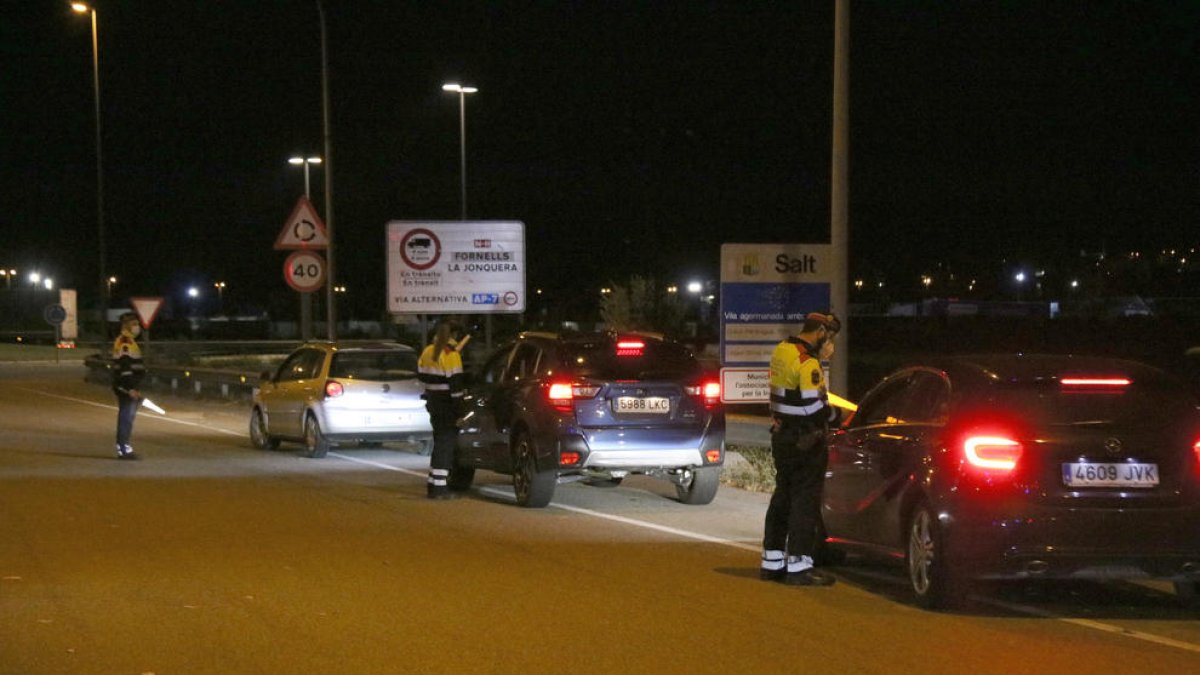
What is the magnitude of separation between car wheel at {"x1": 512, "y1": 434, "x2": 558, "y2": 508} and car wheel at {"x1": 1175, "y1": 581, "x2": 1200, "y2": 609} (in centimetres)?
580

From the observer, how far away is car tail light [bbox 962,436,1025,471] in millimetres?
8406

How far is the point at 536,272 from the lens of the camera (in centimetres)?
7719

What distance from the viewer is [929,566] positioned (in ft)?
28.7

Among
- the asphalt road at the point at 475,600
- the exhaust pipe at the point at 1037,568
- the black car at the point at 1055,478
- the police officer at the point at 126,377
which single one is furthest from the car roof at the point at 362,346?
the exhaust pipe at the point at 1037,568

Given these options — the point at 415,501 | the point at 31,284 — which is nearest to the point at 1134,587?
the point at 415,501

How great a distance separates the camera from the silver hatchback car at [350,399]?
1922 centimetres

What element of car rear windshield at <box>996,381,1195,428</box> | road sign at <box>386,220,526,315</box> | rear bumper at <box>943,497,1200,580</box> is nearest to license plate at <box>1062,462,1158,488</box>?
rear bumper at <box>943,497,1200,580</box>

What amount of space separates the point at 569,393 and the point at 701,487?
5.77 feet

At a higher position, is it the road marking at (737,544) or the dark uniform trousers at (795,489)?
the dark uniform trousers at (795,489)

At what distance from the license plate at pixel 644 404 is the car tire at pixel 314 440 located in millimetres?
7013

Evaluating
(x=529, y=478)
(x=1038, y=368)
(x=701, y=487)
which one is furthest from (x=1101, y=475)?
(x=529, y=478)

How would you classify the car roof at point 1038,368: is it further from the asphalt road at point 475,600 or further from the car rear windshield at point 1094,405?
the asphalt road at point 475,600

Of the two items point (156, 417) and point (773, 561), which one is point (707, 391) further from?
point (156, 417)

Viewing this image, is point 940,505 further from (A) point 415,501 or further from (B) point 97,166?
(B) point 97,166
